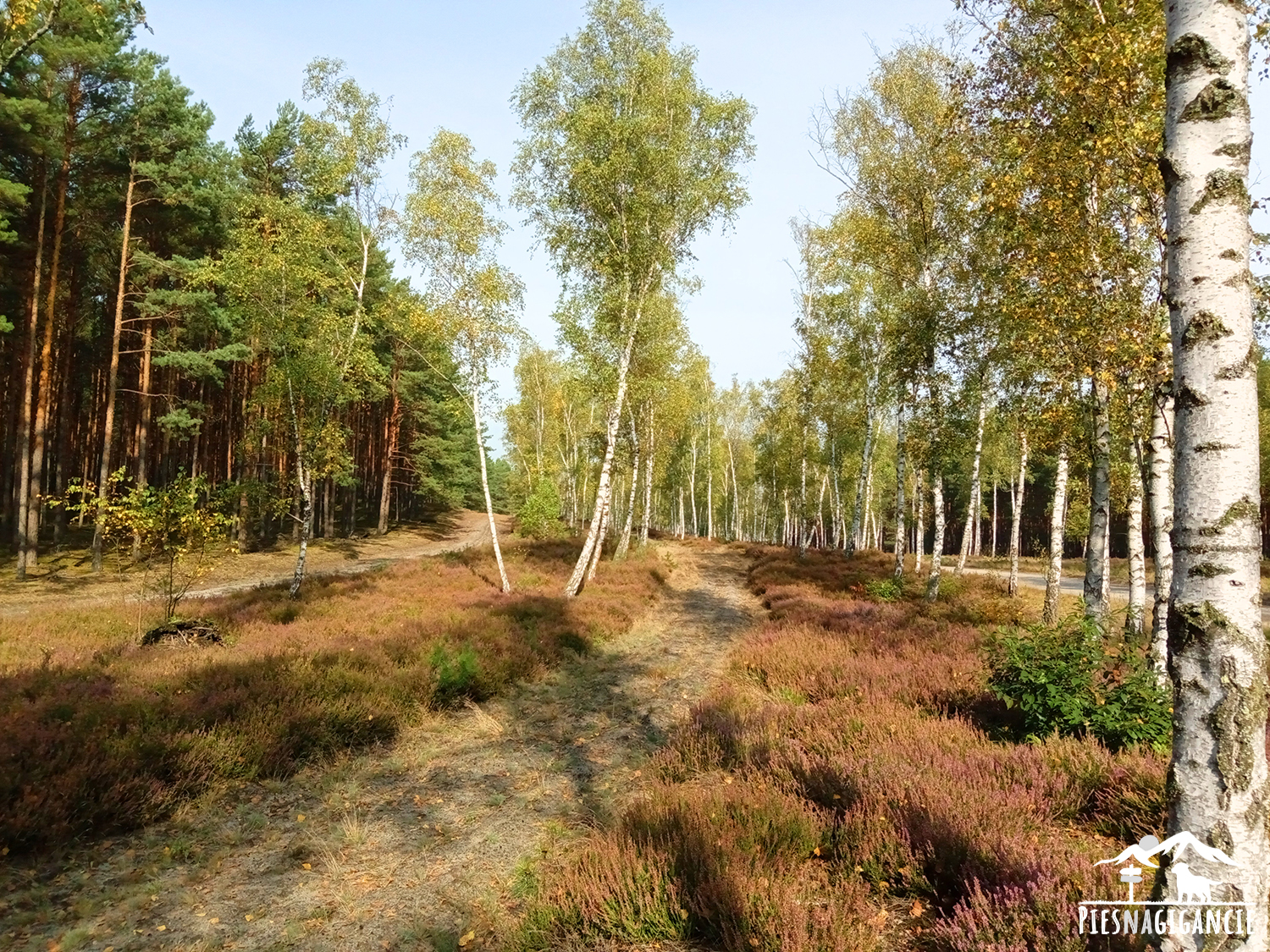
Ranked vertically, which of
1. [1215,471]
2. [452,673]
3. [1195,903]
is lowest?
[452,673]

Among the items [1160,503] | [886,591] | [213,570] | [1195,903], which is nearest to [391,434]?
[213,570]

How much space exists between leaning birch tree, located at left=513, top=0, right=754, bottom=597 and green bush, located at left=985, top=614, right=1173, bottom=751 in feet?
36.8

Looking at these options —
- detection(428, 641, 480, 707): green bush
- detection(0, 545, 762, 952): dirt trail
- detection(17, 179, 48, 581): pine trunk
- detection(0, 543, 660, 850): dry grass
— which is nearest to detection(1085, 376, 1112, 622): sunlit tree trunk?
detection(0, 545, 762, 952): dirt trail

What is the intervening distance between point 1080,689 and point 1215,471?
5192 millimetres

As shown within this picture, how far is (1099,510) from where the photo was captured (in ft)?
33.8

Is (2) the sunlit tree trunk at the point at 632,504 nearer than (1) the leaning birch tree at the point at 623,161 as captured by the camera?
No

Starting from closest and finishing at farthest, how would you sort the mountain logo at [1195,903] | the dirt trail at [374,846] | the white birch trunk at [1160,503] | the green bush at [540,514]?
the mountain logo at [1195,903] → the dirt trail at [374,846] → the white birch trunk at [1160,503] → the green bush at [540,514]

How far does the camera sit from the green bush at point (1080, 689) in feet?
19.1

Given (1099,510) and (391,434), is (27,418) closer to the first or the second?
(391,434)

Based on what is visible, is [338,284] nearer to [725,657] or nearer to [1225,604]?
[725,657]

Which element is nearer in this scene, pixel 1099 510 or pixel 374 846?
pixel 374 846

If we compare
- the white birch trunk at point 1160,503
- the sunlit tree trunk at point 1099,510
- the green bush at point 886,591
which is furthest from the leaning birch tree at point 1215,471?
the green bush at point 886,591

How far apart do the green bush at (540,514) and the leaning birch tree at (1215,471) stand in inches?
1202

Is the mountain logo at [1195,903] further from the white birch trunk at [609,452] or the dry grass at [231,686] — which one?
the white birch trunk at [609,452]
